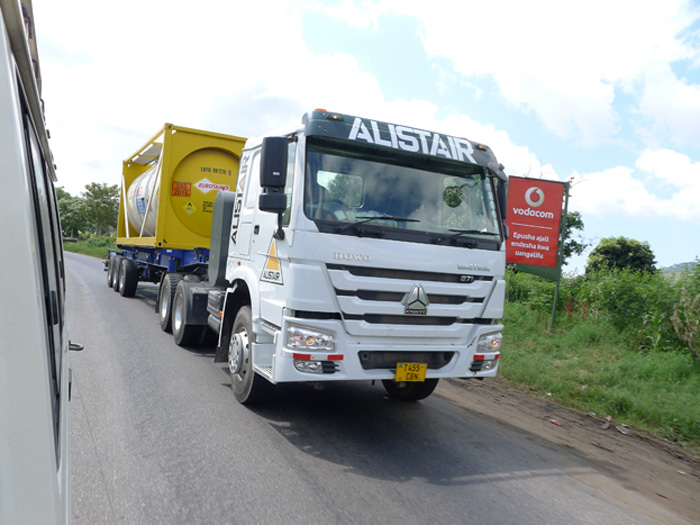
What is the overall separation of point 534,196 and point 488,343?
578 cm

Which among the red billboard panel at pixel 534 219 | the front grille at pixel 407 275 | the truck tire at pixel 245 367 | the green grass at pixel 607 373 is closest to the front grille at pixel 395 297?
the front grille at pixel 407 275

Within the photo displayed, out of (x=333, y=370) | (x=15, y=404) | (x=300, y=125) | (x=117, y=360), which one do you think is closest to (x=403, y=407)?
(x=333, y=370)

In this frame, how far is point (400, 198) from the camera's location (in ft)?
16.4

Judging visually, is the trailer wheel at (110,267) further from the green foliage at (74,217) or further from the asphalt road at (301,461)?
the green foliage at (74,217)

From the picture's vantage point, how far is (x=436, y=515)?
3576 mm

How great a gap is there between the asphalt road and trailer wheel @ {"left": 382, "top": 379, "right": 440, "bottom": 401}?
0.12 meters

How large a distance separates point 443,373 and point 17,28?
14.1 ft

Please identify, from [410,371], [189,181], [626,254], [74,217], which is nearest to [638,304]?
[410,371]

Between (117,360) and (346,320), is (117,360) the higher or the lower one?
the lower one

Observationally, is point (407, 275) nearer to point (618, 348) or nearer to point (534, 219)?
point (618, 348)

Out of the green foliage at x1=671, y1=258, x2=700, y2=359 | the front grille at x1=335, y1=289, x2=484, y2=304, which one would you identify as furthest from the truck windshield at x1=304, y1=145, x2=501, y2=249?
the green foliage at x1=671, y1=258, x2=700, y2=359

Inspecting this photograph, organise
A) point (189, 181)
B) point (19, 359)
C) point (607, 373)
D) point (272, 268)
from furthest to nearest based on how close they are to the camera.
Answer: point (189, 181)
point (607, 373)
point (272, 268)
point (19, 359)

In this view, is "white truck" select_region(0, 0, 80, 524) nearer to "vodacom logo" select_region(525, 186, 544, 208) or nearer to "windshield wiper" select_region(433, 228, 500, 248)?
"windshield wiper" select_region(433, 228, 500, 248)

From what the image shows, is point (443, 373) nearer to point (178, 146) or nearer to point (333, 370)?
point (333, 370)
